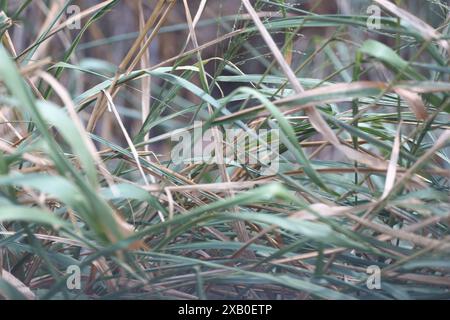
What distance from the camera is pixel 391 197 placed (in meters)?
0.82

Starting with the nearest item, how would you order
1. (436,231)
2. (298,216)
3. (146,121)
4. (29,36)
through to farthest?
(298,216)
(436,231)
(146,121)
(29,36)

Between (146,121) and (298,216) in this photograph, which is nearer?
(298,216)

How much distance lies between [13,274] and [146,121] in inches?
10.5

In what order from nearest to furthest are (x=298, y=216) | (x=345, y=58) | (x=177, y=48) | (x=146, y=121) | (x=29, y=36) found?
1. (x=298, y=216)
2. (x=146, y=121)
3. (x=345, y=58)
4. (x=29, y=36)
5. (x=177, y=48)

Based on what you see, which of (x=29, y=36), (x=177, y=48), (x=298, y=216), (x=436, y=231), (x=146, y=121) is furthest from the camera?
(x=177, y=48)
